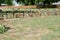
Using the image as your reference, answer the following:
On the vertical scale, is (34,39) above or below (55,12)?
above

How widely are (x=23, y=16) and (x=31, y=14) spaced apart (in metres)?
1.85

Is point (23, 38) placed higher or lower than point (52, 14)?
higher

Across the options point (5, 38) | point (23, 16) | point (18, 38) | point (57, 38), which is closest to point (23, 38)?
point (18, 38)

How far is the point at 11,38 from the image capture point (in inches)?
510

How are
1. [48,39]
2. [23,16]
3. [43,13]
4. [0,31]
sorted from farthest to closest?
1. [43,13]
2. [23,16]
3. [0,31]
4. [48,39]

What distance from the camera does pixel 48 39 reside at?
12.4 meters

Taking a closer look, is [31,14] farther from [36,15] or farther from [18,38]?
[18,38]

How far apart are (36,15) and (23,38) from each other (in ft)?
58.3

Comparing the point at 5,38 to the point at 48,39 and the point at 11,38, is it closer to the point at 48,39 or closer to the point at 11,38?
the point at 11,38

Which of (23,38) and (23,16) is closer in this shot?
(23,38)

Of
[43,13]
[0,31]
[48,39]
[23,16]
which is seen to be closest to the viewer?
[48,39]

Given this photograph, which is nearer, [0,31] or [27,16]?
[0,31]

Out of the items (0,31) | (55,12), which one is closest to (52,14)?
(55,12)

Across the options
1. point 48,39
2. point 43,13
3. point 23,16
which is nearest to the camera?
point 48,39
